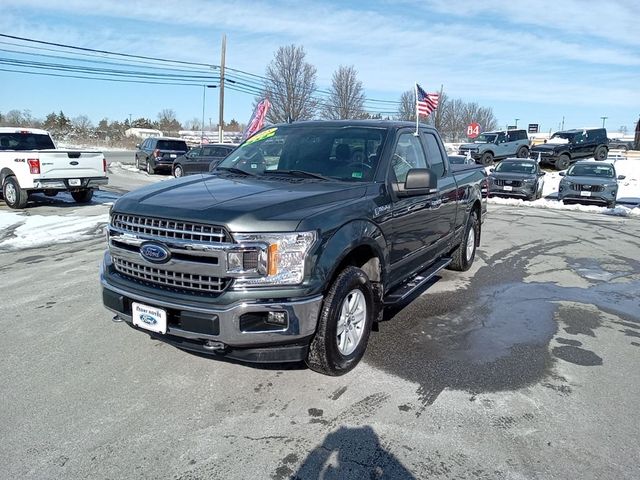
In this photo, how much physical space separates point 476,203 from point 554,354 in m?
3.46

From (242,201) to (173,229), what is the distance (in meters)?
0.49

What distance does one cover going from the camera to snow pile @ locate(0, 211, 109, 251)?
8.61 meters

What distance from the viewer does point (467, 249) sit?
279 inches

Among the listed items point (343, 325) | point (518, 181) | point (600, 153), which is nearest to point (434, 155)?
point (343, 325)

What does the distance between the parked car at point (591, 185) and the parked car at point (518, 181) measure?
1.00 m

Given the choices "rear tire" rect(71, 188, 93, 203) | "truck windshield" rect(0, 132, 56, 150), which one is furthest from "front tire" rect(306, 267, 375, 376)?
"truck windshield" rect(0, 132, 56, 150)

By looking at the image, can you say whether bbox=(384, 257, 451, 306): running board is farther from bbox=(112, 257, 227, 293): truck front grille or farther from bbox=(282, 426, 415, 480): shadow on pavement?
bbox=(112, 257, 227, 293): truck front grille

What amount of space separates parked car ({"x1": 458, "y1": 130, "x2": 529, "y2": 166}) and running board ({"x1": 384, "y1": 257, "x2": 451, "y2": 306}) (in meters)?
22.7

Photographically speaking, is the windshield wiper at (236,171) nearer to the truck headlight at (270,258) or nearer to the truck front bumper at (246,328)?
the truck headlight at (270,258)

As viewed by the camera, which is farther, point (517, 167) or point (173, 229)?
point (517, 167)

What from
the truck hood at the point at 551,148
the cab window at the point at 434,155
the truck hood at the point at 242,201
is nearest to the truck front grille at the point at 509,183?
the truck hood at the point at 551,148

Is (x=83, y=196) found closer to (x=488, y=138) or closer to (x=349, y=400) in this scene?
(x=349, y=400)

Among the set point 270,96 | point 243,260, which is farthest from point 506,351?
point 270,96

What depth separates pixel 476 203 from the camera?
7387 mm
